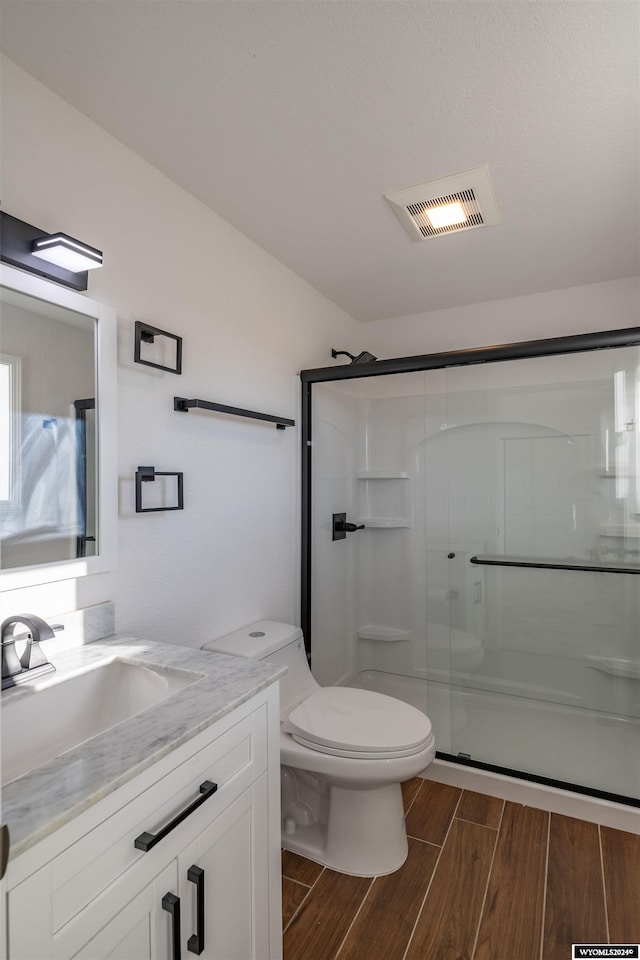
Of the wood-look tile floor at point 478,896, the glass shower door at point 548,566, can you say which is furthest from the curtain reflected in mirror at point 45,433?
the glass shower door at point 548,566

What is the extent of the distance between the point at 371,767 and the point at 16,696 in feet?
3.48

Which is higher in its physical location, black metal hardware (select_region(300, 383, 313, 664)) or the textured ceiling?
the textured ceiling

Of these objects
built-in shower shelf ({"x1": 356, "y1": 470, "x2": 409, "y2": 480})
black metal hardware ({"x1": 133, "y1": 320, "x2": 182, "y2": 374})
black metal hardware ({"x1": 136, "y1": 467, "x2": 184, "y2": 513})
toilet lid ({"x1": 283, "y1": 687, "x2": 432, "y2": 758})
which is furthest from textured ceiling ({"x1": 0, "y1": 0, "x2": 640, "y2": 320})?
toilet lid ({"x1": 283, "y1": 687, "x2": 432, "y2": 758})

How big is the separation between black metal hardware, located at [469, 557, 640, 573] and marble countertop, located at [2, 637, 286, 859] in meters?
1.39

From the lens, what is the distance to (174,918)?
902 millimetres

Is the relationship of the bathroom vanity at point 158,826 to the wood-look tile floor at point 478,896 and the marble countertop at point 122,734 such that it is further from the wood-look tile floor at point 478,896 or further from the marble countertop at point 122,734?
the wood-look tile floor at point 478,896

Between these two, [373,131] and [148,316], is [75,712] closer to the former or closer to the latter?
[148,316]

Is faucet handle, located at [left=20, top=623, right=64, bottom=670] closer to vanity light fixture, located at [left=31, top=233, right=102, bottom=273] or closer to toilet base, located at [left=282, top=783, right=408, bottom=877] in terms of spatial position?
vanity light fixture, located at [left=31, top=233, right=102, bottom=273]

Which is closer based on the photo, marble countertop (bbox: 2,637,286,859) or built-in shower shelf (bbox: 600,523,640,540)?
marble countertop (bbox: 2,637,286,859)

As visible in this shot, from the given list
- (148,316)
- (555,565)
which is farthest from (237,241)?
(555,565)

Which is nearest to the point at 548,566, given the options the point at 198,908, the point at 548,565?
the point at 548,565

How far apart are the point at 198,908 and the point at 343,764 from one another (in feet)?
2.41

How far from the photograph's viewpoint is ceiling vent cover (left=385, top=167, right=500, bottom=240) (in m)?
1.75

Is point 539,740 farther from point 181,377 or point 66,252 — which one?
point 66,252
